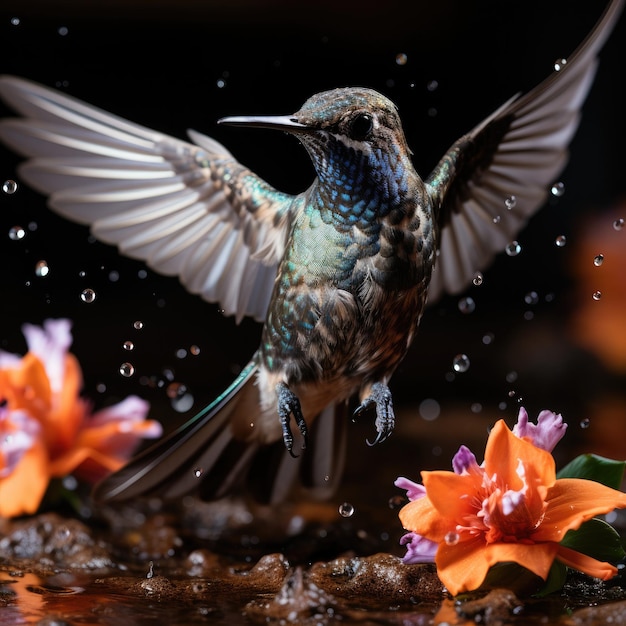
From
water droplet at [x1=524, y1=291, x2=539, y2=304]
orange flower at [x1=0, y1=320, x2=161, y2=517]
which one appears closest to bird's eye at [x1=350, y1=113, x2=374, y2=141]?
orange flower at [x1=0, y1=320, x2=161, y2=517]

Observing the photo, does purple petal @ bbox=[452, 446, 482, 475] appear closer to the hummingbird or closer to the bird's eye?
the hummingbird

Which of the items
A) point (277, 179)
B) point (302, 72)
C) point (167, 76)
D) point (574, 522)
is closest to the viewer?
point (574, 522)

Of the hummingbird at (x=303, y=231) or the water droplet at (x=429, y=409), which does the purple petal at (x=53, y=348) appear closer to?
the hummingbird at (x=303, y=231)

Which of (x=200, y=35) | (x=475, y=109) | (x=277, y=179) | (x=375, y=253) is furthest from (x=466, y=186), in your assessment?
(x=200, y=35)

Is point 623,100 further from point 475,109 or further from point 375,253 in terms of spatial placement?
point 375,253

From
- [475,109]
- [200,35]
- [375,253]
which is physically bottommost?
[375,253]
